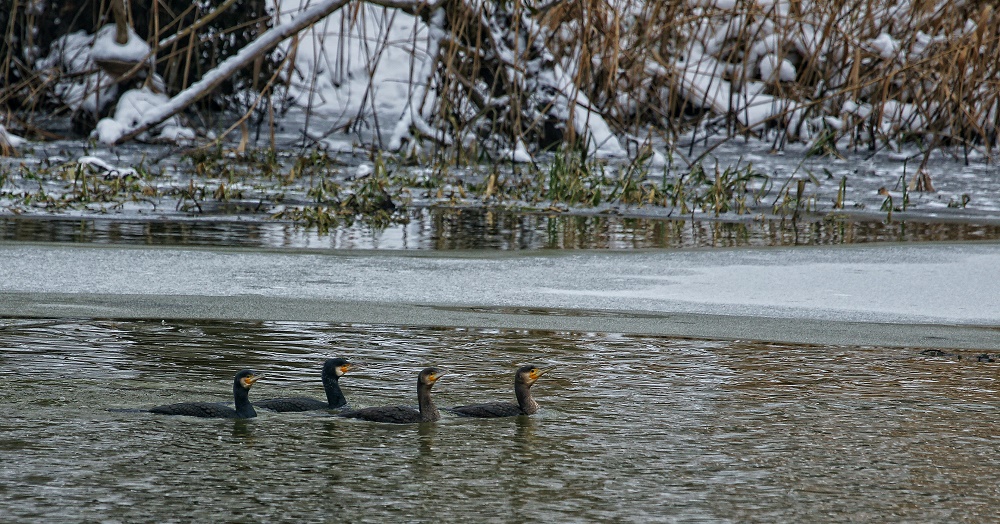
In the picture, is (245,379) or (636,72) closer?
(245,379)

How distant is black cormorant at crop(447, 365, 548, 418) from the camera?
4.49m

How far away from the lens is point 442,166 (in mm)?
13047

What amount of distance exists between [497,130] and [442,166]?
128 centimetres

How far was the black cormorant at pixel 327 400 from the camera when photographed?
4.50 meters

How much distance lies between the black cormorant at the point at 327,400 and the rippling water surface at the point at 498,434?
0.05 metres

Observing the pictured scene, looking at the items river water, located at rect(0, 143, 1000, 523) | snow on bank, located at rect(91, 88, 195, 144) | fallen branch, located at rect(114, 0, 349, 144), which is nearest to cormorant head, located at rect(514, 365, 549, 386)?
river water, located at rect(0, 143, 1000, 523)

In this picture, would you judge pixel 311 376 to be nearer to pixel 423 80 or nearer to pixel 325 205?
pixel 325 205

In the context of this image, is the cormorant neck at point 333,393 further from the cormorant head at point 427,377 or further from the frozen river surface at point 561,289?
the frozen river surface at point 561,289

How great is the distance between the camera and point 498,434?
4.35 metres

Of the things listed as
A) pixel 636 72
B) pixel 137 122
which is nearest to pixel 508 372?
pixel 636 72

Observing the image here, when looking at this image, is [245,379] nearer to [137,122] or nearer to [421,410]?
[421,410]

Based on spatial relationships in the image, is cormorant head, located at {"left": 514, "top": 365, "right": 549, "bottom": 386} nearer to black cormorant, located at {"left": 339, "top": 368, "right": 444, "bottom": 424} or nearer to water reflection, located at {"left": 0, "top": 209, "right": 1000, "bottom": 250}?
black cormorant, located at {"left": 339, "top": 368, "right": 444, "bottom": 424}

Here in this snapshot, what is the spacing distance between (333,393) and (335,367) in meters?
0.08

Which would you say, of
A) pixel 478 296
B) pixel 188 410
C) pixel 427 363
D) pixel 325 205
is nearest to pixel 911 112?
pixel 325 205
